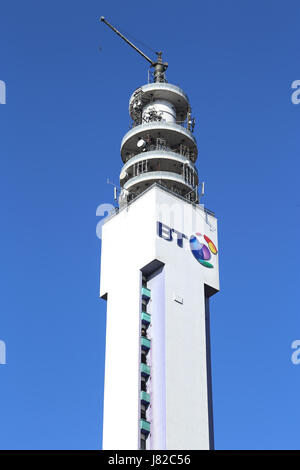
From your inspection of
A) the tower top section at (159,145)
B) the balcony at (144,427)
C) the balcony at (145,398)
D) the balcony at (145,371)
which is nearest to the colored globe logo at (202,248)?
the tower top section at (159,145)

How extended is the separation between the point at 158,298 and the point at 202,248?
9.67 m

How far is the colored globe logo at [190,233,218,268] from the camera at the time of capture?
96625 millimetres

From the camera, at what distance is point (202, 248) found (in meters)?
98.0

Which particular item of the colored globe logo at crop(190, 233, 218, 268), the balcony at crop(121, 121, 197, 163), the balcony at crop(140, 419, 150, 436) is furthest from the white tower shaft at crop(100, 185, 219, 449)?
the balcony at crop(121, 121, 197, 163)

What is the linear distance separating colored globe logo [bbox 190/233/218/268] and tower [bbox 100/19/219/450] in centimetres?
12

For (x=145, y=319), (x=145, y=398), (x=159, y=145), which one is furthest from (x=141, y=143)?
(x=145, y=398)

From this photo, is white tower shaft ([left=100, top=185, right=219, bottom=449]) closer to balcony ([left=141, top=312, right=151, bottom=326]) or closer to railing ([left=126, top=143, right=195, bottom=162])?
balcony ([left=141, top=312, right=151, bottom=326])

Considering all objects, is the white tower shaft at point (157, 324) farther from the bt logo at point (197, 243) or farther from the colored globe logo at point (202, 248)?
the colored globe logo at point (202, 248)

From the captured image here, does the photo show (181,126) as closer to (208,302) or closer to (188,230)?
(188,230)

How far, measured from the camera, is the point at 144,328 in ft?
297

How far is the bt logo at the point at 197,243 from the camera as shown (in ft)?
310

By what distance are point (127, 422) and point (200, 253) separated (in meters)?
21.3

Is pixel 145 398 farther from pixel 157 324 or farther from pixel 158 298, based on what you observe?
pixel 158 298
